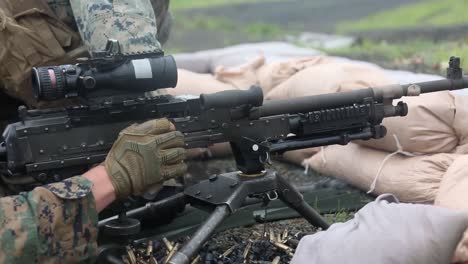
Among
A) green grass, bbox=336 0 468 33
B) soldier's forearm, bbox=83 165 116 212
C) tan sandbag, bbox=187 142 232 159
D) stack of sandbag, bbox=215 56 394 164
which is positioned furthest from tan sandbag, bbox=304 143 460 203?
green grass, bbox=336 0 468 33

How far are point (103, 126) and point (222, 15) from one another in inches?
509

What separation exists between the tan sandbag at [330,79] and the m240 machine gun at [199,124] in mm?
1033

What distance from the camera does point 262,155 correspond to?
2.76 m

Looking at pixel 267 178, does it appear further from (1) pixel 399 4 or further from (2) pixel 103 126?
(1) pixel 399 4

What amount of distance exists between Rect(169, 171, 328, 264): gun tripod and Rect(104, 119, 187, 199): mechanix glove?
0.81 feet

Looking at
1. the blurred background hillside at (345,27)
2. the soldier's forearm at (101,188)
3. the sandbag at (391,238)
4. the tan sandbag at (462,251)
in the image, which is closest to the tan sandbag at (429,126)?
the sandbag at (391,238)

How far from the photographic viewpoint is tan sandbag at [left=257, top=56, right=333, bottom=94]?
15.0ft

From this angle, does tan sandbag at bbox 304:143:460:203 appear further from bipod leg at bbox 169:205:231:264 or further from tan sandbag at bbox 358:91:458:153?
bipod leg at bbox 169:205:231:264

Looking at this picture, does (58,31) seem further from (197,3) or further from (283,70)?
(197,3)

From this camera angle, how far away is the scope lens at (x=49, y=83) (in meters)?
2.40

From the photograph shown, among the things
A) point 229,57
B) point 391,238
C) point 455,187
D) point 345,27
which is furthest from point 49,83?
point 345,27

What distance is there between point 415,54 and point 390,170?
3.15 meters

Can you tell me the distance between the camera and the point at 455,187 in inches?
120

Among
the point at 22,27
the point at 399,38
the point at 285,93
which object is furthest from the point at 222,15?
the point at 22,27
